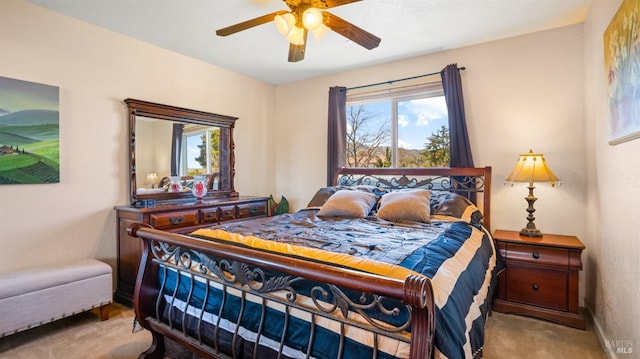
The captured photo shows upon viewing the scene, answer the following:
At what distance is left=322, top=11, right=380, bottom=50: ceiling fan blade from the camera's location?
6.75 feet

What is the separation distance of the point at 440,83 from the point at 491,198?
4.57 feet

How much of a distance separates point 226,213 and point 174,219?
0.64 metres

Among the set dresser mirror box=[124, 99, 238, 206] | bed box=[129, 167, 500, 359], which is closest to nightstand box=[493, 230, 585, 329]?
bed box=[129, 167, 500, 359]

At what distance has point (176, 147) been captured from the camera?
3.58 metres

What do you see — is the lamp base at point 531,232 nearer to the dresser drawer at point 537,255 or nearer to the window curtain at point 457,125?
the dresser drawer at point 537,255

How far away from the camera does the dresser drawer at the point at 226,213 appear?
3.50m

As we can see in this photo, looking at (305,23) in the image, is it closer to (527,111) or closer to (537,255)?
(527,111)

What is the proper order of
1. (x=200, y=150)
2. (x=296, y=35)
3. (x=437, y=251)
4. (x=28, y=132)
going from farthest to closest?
(x=200, y=150) < (x=28, y=132) < (x=296, y=35) < (x=437, y=251)

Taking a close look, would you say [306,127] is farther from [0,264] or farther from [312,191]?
[0,264]

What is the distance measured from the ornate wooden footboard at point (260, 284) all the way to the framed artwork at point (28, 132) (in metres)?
1.36

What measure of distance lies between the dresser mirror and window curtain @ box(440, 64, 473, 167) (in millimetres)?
2687

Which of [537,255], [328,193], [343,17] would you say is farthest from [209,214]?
[537,255]

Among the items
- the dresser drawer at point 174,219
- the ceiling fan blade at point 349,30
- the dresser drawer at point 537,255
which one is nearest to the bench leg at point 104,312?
the dresser drawer at point 174,219

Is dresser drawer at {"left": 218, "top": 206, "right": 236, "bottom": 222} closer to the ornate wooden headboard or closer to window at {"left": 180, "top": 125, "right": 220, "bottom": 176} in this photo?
window at {"left": 180, "top": 125, "right": 220, "bottom": 176}
